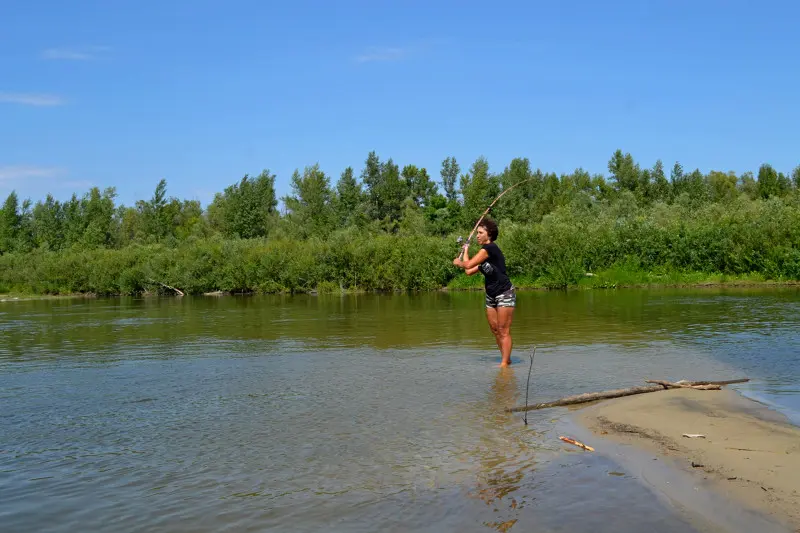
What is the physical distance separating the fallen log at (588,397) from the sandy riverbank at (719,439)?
0.13m

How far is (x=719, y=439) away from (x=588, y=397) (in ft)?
6.69

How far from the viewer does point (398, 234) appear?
54.6 metres

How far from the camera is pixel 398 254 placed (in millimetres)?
45750

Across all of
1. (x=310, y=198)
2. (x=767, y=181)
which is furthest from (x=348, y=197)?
(x=767, y=181)

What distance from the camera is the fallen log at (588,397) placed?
818cm

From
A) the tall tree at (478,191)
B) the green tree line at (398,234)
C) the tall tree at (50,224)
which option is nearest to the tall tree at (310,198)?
the green tree line at (398,234)

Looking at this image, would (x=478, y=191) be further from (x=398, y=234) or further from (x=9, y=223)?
(x=9, y=223)

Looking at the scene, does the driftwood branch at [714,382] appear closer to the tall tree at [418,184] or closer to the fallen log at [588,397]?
the fallen log at [588,397]

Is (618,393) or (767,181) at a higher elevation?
(767,181)

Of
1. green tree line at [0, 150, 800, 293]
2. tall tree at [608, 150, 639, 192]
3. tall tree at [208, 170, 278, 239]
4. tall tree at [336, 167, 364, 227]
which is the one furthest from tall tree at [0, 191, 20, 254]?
tall tree at [608, 150, 639, 192]

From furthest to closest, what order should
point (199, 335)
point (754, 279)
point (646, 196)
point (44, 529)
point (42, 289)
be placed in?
point (646, 196)
point (42, 289)
point (754, 279)
point (199, 335)
point (44, 529)

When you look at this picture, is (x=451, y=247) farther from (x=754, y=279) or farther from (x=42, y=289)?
(x=42, y=289)

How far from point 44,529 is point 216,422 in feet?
9.92

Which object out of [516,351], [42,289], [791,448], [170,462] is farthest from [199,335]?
[42,289]
